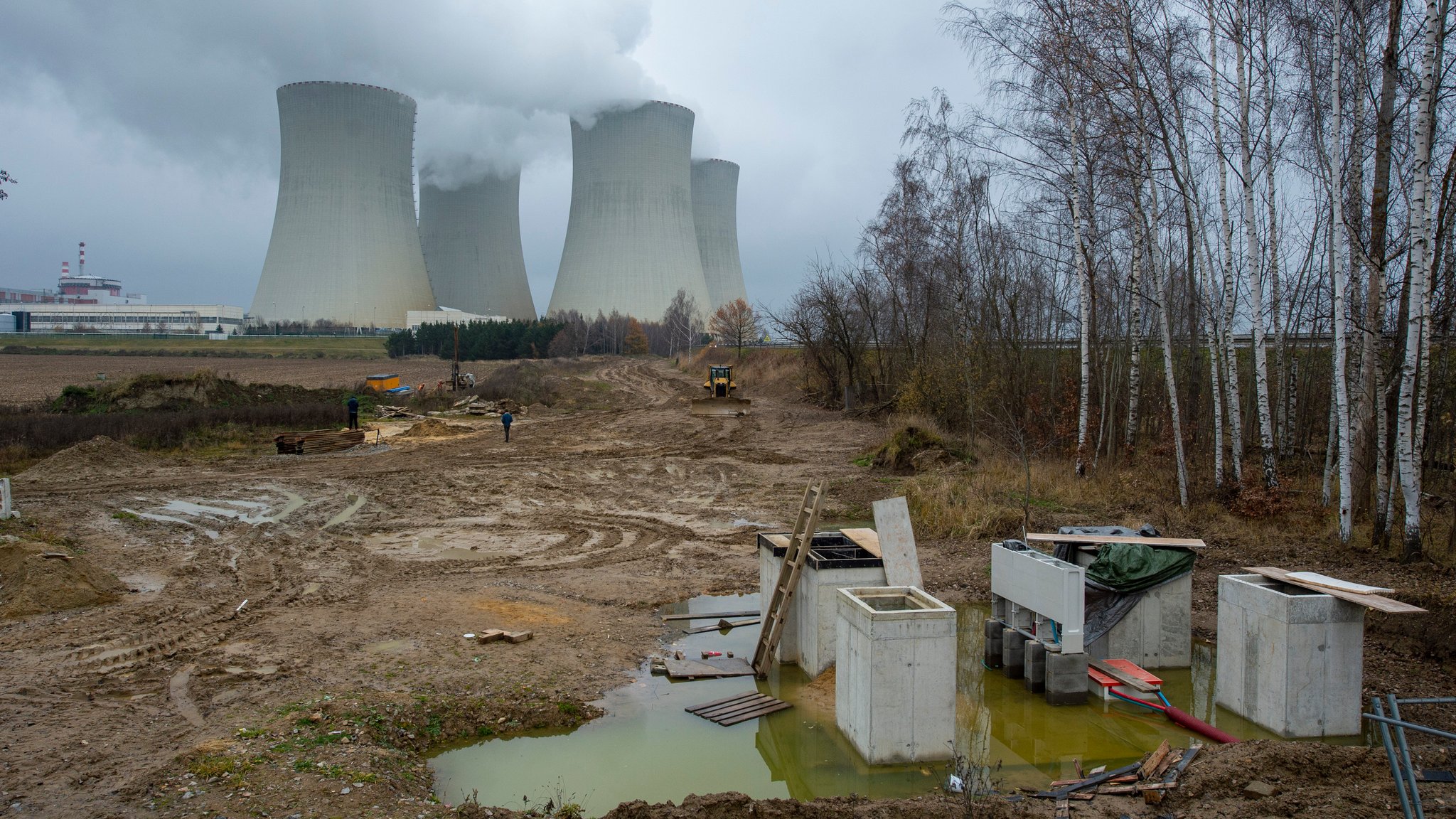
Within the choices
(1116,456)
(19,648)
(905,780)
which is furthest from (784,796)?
(1116,456)

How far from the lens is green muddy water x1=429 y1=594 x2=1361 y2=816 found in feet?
15.0

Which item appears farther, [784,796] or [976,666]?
[976,666]

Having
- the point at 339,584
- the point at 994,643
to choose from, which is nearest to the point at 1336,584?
the point at 994,643

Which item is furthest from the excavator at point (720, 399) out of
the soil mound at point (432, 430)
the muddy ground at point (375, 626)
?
the muddy ground at point (375, 626)

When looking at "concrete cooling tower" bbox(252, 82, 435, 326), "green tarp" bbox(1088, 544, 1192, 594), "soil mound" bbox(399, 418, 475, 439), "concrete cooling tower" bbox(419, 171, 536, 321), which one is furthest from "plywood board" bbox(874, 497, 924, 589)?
"concrete cooling tower" bbox(419, 171, 536, 321)

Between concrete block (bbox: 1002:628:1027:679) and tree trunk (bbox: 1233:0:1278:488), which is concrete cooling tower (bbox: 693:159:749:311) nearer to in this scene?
tree trunk (bbox: 1233:0:1278:488)

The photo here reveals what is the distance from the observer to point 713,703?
18.4ft

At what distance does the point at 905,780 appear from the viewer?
4.56 m

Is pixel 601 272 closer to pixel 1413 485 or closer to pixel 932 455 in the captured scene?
pixel 932 455

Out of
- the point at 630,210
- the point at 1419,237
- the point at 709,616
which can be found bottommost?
the point at 709,616

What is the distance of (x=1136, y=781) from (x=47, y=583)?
7991 millimetres

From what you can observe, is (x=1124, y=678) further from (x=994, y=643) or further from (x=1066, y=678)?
(x=994, y=643)

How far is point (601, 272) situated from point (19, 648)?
34503 mm

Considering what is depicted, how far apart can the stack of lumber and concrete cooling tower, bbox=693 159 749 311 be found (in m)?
34.3
